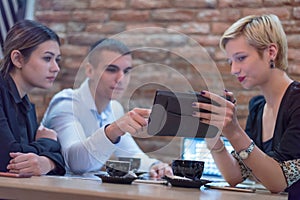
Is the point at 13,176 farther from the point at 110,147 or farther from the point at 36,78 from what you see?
the point at 36,78

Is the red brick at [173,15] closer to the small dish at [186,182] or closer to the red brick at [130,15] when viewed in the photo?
the red brick at [130,15]

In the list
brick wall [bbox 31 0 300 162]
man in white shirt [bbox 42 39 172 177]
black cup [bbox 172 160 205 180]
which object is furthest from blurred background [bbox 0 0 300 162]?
black cup [bbox 172 160 205 180]

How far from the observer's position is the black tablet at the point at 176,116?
145 cm

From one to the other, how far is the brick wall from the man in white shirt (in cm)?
35

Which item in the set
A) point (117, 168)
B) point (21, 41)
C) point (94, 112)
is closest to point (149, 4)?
point (94, 112)

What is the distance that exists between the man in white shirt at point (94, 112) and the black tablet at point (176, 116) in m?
0.38

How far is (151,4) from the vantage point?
312 centimetres

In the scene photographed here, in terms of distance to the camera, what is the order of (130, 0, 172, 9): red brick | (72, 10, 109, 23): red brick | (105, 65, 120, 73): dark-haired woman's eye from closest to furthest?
(105, 65, 120, 73): dark-haired woman's eye, (130, 0, 172, 9): red brick, (72, 10, 109, 23): red brick

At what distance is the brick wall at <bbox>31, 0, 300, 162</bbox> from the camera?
2.87 metres

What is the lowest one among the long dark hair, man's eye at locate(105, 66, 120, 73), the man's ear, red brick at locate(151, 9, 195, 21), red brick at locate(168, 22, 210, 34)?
man's eye at locate(105, 66, 120, 73)

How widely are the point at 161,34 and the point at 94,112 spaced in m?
1.08

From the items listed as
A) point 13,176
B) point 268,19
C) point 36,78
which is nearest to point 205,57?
point 268,19

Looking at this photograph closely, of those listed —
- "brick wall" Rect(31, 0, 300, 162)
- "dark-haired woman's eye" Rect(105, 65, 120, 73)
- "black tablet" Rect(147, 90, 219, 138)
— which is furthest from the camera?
"brick wall" Rect(31, 0, 300, 162)

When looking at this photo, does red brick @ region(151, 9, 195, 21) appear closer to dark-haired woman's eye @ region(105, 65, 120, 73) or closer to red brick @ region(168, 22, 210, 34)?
red brick @ region(168, 22, 210, 34)
